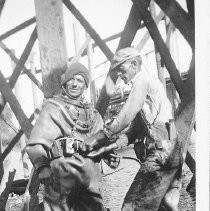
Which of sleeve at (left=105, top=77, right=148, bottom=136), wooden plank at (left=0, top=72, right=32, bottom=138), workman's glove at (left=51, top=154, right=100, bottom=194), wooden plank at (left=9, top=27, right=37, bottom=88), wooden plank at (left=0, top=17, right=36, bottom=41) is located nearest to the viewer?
sleeve at (left=105, top=77, right=148, bottom=136)

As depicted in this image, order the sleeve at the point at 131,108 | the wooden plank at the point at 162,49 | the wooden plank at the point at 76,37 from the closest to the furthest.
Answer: the sleeve at the point at 131,108 < the wooden plank at the point at 162,49 < the wooden plank at the point at 76,37

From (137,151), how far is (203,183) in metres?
1.31

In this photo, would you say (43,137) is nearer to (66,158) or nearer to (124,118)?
(66,158)

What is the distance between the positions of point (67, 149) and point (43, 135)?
0.27 metres

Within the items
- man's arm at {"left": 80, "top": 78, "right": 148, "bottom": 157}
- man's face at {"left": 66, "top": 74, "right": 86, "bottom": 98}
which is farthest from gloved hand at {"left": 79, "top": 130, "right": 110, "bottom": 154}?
man's face at {"left": 66, "top": 74, "right": 86, "bottom": 98}

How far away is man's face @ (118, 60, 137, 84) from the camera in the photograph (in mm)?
2453

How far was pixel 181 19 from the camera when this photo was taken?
8.22ft

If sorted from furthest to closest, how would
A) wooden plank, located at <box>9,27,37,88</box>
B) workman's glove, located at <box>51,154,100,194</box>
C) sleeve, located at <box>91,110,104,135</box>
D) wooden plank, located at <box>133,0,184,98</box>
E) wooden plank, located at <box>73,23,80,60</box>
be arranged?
wooden plank, located at <box>73,23,80,60</box>
wooden plank, located at <box>9,27,37,88</box>
sleeve, located at <box>91,110,104,135</box>
wooden plank, located at <box>133,0,184,98</box>
workman's glove, located at <box>51,154,100,194</box>

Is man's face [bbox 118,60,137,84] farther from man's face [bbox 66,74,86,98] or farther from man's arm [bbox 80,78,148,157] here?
man's face [bbox 66,74,86,98]

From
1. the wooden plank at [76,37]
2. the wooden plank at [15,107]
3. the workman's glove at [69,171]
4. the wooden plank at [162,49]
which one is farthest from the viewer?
the wooden plank at [76,37]

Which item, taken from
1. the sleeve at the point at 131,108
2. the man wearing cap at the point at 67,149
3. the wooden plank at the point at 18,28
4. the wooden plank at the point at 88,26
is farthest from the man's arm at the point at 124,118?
the wooden plank at the point at 18,28

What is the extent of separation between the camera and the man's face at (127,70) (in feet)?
8.05

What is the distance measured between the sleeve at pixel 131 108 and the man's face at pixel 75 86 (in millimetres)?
575

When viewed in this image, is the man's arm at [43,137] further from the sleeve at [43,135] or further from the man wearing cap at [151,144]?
the man wearing cap at [151,144]
